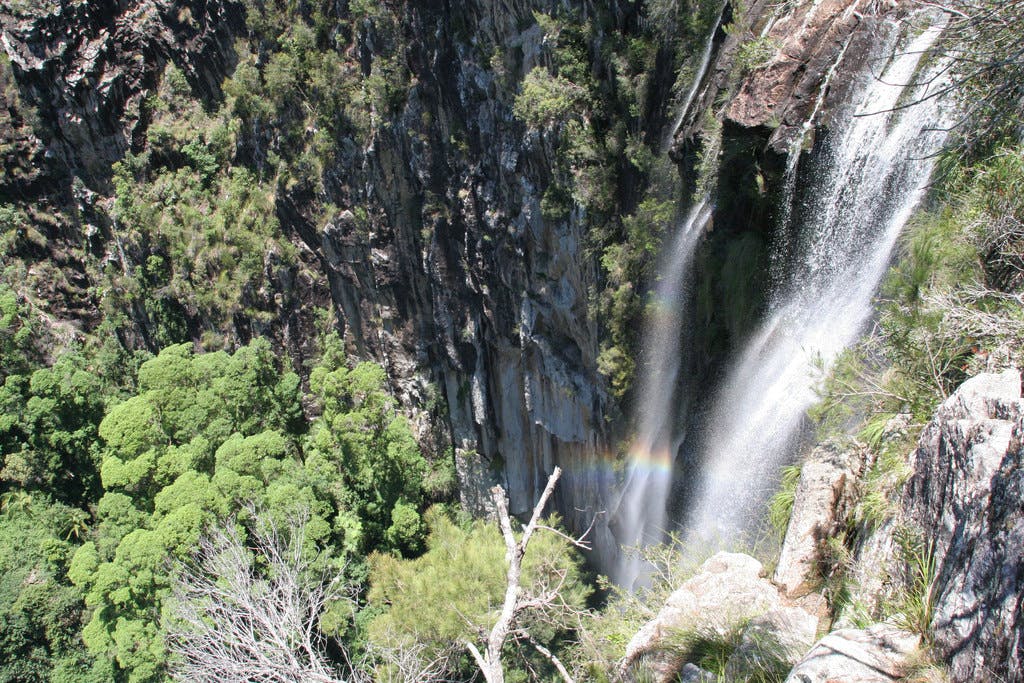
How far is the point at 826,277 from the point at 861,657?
6.78m

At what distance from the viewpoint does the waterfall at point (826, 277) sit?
8.71m

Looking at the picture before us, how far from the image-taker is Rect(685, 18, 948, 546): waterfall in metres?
8.71

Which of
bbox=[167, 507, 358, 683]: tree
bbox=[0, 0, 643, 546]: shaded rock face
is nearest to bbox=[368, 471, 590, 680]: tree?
bbox=[167, 507, 358, 683]: tree

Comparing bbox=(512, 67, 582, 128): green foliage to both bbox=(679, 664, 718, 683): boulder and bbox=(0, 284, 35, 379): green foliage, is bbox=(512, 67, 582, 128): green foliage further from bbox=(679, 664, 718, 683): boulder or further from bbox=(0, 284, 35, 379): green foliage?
bbox=(0, 284, 35, 379): green foliage

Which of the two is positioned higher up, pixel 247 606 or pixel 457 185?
pixel 457 185

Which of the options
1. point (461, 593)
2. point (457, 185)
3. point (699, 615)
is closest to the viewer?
point (699, 615)

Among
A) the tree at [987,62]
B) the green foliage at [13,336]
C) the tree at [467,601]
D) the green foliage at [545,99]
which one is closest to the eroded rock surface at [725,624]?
the tree at [987,62]

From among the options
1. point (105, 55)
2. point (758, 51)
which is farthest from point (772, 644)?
point (105, 55)

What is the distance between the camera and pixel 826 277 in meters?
9.95

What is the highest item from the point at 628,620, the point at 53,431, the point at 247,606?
the point at 628,620

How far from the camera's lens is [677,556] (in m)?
11.1

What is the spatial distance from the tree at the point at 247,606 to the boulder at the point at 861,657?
7.63m

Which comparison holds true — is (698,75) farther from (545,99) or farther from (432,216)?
(432,216)

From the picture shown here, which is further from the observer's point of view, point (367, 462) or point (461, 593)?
point (367, 462)
